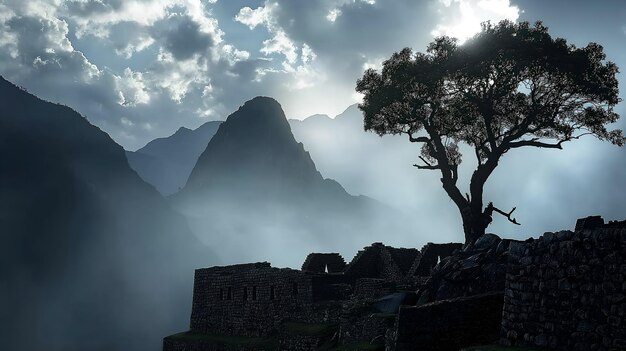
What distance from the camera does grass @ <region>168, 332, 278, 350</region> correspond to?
1222 inches

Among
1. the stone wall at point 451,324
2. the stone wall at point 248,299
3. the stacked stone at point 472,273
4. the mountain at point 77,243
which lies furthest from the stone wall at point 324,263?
the mountain at point 77,243

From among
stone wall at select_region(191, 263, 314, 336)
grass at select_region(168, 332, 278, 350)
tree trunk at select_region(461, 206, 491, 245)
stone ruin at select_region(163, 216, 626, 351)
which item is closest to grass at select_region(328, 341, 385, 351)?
stone ruin at select_region(163, 216, 626, 351)

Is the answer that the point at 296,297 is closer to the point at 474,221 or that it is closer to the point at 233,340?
the point at 233,340

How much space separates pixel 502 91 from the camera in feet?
97.9

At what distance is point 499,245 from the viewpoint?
62.0 feet

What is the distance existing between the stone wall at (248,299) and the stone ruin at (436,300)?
0.21ft

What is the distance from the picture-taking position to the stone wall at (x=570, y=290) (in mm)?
10242

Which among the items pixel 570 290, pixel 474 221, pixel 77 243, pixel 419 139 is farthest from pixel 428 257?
pixel 77 243

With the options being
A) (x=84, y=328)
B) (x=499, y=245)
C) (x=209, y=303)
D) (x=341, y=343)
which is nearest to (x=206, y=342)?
(x=209, y=303)

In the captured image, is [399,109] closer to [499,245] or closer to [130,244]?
[499,245]

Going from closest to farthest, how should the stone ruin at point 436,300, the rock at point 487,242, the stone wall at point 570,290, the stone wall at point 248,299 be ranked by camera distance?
the stone wall at point 570,290
the stone ruin at point 436,300
the rock at point 487,242
the stone wall at point 248,299

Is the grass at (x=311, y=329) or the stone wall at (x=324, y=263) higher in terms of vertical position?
the stone wall at (x=324, y=263)

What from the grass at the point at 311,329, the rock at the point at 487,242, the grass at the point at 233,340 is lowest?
the grass at the point at 233,340

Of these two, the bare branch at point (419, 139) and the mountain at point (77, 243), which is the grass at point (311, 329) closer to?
the bare branch at point (419, 139)
